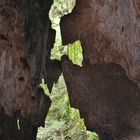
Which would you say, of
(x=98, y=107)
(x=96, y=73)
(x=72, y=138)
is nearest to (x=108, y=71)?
(x=96, y=73)

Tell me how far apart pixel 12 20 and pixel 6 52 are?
0.84 feet

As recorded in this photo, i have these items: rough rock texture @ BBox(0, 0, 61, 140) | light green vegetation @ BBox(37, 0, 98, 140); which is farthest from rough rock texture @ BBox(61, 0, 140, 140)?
light green vegetation @ BBox(37, 0, 98, 140)

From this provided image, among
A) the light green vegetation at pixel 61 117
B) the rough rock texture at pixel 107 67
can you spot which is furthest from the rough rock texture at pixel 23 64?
the light green vegetation at pixel 61 117

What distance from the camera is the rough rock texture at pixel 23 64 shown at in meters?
2.85

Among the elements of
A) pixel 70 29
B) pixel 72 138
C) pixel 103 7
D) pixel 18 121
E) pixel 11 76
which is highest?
pixel 103 7

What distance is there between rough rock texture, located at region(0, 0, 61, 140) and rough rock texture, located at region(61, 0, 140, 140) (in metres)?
0.21

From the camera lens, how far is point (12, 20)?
2.84 metres

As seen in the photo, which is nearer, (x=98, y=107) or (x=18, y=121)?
(x=98, y=107)

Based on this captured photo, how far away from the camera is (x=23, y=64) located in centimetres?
298

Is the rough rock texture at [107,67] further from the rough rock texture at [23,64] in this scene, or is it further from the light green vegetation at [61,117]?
the light green vegetation at [61,117]

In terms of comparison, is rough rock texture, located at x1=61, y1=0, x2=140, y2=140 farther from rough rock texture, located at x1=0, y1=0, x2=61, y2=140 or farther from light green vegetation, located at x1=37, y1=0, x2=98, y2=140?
light green vegetation, located at x1=37, y1=0, x2=98, y2=140

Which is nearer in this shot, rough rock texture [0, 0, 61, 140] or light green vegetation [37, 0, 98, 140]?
rough rock texture [0, 0, 61, 140]

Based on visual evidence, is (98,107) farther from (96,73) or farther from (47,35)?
(47,35)

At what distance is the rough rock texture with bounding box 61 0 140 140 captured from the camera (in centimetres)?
261
